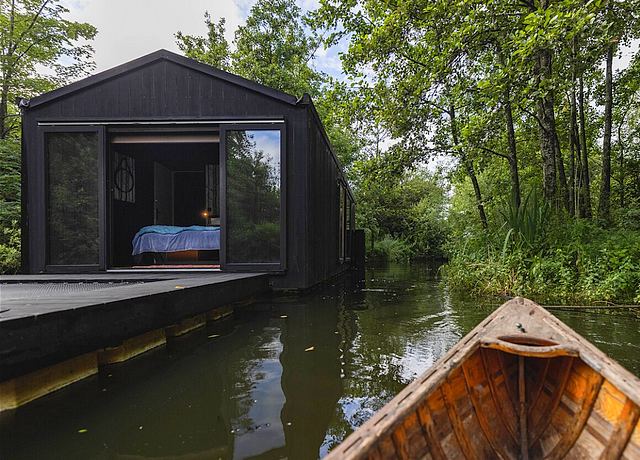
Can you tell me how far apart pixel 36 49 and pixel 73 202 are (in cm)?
931

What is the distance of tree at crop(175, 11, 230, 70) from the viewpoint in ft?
49.9

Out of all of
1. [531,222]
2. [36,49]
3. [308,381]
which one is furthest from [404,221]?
[308,381]

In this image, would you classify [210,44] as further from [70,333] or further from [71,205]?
[70,333]

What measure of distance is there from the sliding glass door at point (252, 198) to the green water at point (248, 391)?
145 centimetres

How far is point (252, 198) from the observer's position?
4930mm

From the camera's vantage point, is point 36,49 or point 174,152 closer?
point 174,152

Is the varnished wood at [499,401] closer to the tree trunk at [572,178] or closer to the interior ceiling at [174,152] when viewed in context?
the interior ceiling at [174,152]

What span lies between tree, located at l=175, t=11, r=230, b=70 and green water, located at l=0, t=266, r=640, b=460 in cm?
1491

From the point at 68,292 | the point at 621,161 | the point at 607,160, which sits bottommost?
the point at 68,292

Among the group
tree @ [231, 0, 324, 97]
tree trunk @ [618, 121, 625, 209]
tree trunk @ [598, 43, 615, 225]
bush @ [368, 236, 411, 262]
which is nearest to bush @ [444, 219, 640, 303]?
tree trunk @ [598, 43, 615, 225]

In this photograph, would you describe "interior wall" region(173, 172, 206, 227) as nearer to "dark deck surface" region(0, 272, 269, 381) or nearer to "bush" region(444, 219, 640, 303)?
"dark deck surface" region(0, 272, 269, 381)

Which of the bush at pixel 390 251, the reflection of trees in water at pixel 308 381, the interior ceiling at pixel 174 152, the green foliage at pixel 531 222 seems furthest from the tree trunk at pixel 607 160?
the bush at pixel 390 251

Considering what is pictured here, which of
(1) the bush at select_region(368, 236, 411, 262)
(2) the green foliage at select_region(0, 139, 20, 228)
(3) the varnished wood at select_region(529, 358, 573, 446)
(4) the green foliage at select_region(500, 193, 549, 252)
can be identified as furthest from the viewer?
(1) the bush at select_region(368, 236, 411, 262)

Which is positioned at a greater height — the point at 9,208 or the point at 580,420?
the point at 9,208
